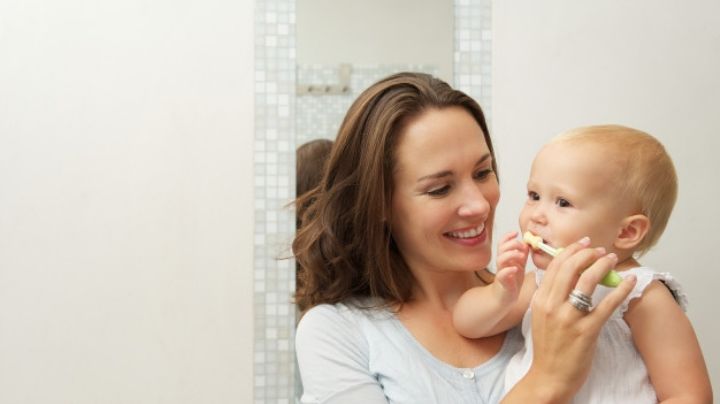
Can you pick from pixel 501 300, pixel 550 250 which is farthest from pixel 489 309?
pixel 550 250

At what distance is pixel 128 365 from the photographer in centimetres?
235

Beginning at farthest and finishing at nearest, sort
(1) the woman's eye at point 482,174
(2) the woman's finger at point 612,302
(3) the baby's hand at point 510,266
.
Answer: (1) the woman's eye at point 482,174 → (3) the baby's hand at point 510,266 → (2) the woman's finger at point 612,302

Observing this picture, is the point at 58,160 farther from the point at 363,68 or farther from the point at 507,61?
the point at 507,61

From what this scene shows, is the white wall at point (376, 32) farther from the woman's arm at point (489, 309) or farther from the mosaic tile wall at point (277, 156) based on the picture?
the woman's arm at point (489, 309)

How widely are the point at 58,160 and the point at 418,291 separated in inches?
51.0

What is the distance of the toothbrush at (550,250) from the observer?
128 centimetres

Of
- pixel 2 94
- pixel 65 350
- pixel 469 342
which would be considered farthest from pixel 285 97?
pixel 469 342

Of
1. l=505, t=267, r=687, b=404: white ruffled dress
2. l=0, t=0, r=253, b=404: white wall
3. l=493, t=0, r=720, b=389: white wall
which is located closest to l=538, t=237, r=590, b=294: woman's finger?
l=505, t=267, r=687, b=404: white ruffled dress

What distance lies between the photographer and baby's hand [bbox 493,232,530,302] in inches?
52.7

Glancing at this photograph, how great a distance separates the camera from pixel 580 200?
1.35 m

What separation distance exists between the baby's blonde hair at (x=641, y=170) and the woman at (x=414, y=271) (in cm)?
14

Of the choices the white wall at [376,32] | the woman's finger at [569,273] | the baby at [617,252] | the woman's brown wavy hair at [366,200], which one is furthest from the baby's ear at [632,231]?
the white wall at [376,32]

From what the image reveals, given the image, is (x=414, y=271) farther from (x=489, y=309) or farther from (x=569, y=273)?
(x=569, y=273)

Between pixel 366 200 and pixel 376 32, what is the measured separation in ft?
3.42
